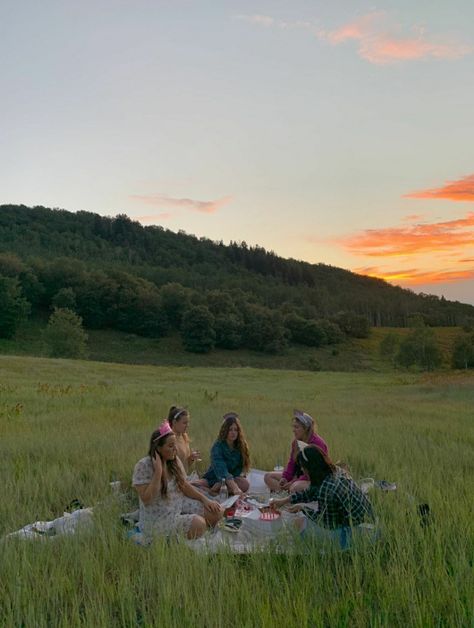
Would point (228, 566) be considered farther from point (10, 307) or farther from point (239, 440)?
point (10, 307)

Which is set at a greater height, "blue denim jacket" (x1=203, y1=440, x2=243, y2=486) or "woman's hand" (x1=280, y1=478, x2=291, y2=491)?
"blue denim jacket" (x1=203, y1=440, x2=243, y2=486)

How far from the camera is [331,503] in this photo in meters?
5.14

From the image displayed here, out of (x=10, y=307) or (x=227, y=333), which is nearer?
(x=10, y=307)

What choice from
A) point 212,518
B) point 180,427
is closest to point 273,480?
point 180,427

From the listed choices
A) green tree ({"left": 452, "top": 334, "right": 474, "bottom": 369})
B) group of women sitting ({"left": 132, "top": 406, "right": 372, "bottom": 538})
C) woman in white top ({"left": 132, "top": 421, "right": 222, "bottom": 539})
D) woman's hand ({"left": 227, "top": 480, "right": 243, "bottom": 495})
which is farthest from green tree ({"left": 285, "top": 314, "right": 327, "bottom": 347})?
woman in white top ({"left": 132, "top": 421, "right": 222, "bottom": 539})

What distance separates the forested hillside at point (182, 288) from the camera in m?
83.9

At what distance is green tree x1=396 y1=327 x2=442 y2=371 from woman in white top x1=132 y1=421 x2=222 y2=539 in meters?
57.8

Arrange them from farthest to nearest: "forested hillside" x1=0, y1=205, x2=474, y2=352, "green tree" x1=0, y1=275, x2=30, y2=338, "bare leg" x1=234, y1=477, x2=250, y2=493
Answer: "forested hillside" x1=0, y1=205, x2=474, y2=352
"green tree" x1=0, y1=275, x2=30, y2=338
"bare leg" x1=234, y1=477, x2=250, y2=493

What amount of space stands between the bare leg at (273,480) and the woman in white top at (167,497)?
1.72 metres

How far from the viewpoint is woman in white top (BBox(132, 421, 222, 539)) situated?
537cm

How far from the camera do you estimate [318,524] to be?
5059mm

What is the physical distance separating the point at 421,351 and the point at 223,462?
56.5 m

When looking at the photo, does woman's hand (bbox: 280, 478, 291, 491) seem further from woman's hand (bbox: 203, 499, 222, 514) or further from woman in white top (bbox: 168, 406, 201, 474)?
Answer: woman's hand (bbox: 203, 499, 222, 514)

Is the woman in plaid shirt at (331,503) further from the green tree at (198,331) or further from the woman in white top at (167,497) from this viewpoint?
the green tree at (198,331)
